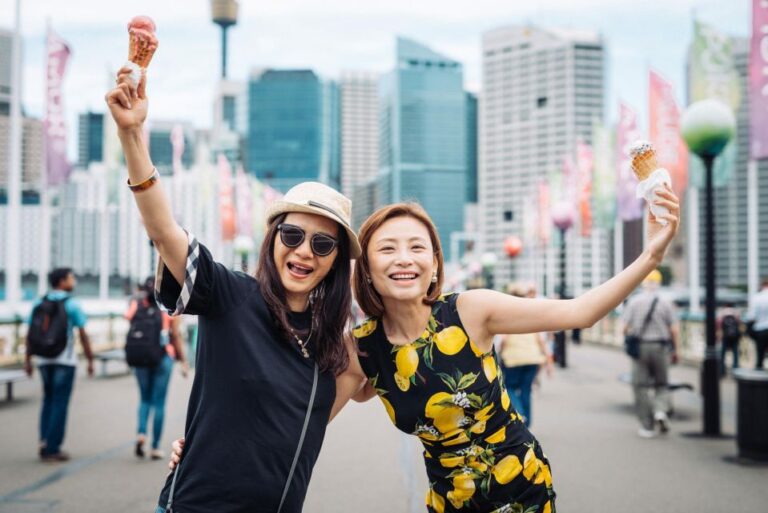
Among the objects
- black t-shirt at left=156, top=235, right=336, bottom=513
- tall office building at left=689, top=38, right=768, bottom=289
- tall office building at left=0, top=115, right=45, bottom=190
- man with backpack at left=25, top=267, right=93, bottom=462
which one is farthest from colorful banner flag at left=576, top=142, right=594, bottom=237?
tall office building at left=689, top=38, right=768, bottom=289

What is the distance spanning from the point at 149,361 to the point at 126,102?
19.9 ft

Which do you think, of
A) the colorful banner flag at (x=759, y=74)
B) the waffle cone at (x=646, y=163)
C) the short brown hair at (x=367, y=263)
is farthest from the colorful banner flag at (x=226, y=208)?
the waffle cone at (x=646, y=163)

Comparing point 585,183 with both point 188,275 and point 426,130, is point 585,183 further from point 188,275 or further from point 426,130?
point 426,130

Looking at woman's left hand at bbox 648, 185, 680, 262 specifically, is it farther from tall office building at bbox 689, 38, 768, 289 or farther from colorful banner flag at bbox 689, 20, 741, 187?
tall office building at bbox 689, 38, 768, 289

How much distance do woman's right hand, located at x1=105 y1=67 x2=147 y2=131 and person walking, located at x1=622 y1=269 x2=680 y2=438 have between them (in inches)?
304

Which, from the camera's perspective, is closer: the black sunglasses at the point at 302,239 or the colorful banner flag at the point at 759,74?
the black sunglasses at the point at 302,239

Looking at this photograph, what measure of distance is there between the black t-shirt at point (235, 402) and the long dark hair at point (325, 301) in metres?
0.07

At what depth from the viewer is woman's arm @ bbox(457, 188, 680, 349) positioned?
2.33 m

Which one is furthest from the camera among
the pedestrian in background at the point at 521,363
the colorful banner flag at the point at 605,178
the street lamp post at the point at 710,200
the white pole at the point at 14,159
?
the colorful banner flag at the point at 605,178

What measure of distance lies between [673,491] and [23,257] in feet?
375

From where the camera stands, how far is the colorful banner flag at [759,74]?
35.8 ft

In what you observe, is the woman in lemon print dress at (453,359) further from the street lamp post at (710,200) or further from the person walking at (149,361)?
the street lamp post at (710,200)

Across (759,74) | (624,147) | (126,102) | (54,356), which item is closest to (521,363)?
(54,356)

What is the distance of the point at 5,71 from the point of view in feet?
64.0
